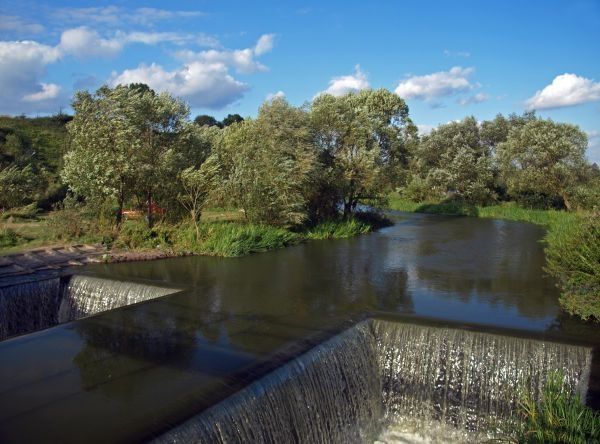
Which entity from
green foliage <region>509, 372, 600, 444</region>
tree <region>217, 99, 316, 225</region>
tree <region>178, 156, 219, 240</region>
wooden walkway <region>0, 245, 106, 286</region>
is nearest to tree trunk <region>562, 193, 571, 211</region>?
tree <region>217, 99, 316, 225</region>

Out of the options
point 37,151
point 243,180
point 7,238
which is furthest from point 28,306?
point 37,151

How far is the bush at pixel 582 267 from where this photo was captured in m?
10.8

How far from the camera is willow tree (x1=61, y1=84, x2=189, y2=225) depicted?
18438mm

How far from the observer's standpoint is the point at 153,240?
1902cm

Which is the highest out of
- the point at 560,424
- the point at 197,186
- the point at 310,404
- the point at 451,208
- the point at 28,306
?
the point at 197,186

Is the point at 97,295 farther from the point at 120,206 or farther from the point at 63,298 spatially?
the point at 120,206

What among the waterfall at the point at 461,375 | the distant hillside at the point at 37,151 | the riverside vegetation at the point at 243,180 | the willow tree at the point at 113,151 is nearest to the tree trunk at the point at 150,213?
the riverside vegetation at the point at 243,180

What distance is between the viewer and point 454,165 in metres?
39.7

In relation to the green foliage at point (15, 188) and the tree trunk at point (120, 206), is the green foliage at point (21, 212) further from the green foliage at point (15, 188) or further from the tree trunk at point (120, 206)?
the tree trunk at point (120, 206)

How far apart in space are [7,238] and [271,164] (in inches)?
397

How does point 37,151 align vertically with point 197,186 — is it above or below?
above

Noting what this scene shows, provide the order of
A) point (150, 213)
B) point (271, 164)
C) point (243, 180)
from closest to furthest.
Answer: point (150, 213)
point (243, 180)
point (271, 164)

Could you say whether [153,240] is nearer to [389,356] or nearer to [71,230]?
[71,230]

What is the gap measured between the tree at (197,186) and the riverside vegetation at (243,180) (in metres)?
0.05
